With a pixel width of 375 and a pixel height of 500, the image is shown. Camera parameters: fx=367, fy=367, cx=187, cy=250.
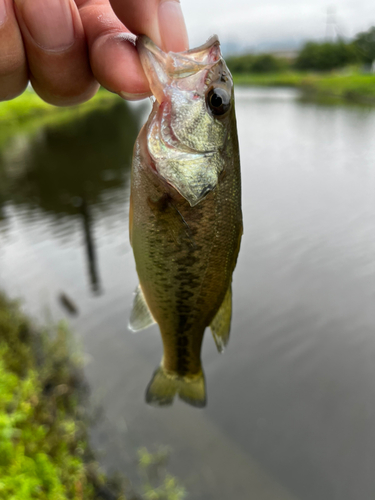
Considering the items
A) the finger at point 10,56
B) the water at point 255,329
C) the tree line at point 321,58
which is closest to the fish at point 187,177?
the finger at point 10,56

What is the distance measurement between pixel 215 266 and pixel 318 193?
43.6 ft

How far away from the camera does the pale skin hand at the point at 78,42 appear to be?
56.0 inches

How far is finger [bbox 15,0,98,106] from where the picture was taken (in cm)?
149

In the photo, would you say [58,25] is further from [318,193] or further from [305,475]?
[318,193]

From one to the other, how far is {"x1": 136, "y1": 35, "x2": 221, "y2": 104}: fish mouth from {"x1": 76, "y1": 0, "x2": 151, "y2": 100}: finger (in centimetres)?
8

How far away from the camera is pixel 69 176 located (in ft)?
58.6

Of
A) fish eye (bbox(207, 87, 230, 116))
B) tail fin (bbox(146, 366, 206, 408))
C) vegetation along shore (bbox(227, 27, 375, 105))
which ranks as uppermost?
fish eye (bbox(207, 87, 230, 116))

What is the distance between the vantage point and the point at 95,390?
6.11 meters

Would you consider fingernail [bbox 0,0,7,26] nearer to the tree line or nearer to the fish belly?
the fish belly

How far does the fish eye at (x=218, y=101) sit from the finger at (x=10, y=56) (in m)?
0.84

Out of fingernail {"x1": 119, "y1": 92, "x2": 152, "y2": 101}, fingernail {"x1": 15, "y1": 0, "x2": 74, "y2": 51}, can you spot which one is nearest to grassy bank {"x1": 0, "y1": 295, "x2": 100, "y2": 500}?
fingernail {"x1": 119, "y1": 92, "x2": 152, "y2": 101}

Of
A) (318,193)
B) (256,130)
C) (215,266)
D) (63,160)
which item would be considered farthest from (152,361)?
(256,130)

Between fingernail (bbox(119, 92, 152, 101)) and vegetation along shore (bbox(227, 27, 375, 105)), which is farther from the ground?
fingernail (bbox(119, 92, 152, 101))

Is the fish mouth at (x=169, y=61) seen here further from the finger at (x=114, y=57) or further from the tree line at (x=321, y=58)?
the tree line at (x=321, y=58)
